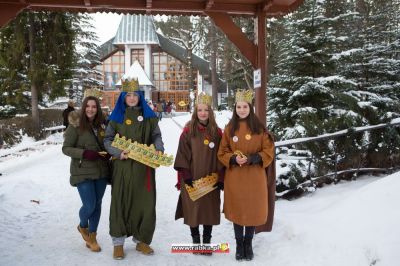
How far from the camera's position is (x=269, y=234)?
498cm

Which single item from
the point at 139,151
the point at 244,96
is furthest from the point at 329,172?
the point at 139,151

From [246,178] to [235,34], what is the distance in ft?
7.98

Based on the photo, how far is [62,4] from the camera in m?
5.45

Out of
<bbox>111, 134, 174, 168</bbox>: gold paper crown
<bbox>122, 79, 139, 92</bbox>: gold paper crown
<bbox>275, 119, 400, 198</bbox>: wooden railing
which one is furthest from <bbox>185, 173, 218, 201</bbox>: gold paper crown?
<bbox>275, 119, 400, 198</bbox>: wooden railing

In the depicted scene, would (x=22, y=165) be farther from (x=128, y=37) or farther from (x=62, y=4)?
(x=128, y=37)

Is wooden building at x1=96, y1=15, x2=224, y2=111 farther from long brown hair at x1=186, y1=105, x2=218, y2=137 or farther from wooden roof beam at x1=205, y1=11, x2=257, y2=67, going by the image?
long brown hair at x1=186, y1=105, x2=218, y2=137

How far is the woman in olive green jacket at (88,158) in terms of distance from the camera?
4.42m

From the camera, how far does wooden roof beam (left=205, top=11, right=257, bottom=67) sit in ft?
18.2

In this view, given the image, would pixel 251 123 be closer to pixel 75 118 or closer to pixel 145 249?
pixel 145 249

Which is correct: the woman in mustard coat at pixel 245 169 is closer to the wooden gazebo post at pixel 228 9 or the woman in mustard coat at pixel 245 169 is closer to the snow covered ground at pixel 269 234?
the snow covered ground at pixel 269 234

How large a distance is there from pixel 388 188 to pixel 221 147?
1950mm

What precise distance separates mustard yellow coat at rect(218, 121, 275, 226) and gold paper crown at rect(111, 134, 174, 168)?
0.68 m

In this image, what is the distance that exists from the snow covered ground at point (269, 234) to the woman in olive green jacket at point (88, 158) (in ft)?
1.56

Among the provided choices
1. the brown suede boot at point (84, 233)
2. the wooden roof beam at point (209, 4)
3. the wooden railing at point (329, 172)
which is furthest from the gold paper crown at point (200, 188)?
the wooden railing at point (329, 172)
